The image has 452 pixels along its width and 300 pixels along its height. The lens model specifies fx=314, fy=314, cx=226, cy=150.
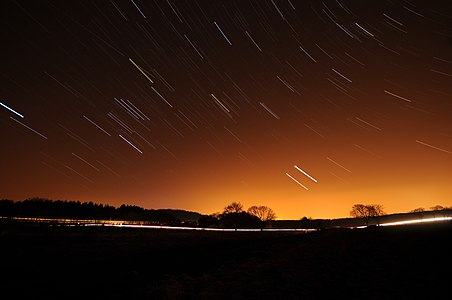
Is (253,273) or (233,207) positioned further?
(233,207)

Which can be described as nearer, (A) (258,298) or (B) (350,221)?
(A) (258,298)

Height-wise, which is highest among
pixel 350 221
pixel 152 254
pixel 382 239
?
pixel 350 221

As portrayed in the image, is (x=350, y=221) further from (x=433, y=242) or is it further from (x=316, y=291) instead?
(x=316, y=291)

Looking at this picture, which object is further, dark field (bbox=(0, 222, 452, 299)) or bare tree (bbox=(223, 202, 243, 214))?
bare tree (bbox=(223, 202, 243, 214))

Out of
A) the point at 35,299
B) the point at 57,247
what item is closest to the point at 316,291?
the point at 35,299

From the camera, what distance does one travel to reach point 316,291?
1236 centimetres

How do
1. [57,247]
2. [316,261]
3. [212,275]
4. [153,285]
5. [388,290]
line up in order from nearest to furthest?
[388,290], [153,285], [212,275], [316,261], [57,247]

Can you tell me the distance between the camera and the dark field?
11953 millimetres

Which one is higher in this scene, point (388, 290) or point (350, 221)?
point (350, 221)

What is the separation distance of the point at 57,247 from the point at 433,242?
1028 inches

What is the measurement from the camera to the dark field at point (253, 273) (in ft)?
39.2

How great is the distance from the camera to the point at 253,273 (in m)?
15.3

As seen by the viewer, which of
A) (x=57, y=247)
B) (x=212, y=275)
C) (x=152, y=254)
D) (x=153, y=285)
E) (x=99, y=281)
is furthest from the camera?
(x=57, y=247)

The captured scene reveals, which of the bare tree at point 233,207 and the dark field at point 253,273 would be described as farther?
the bare tree at point 233,207
